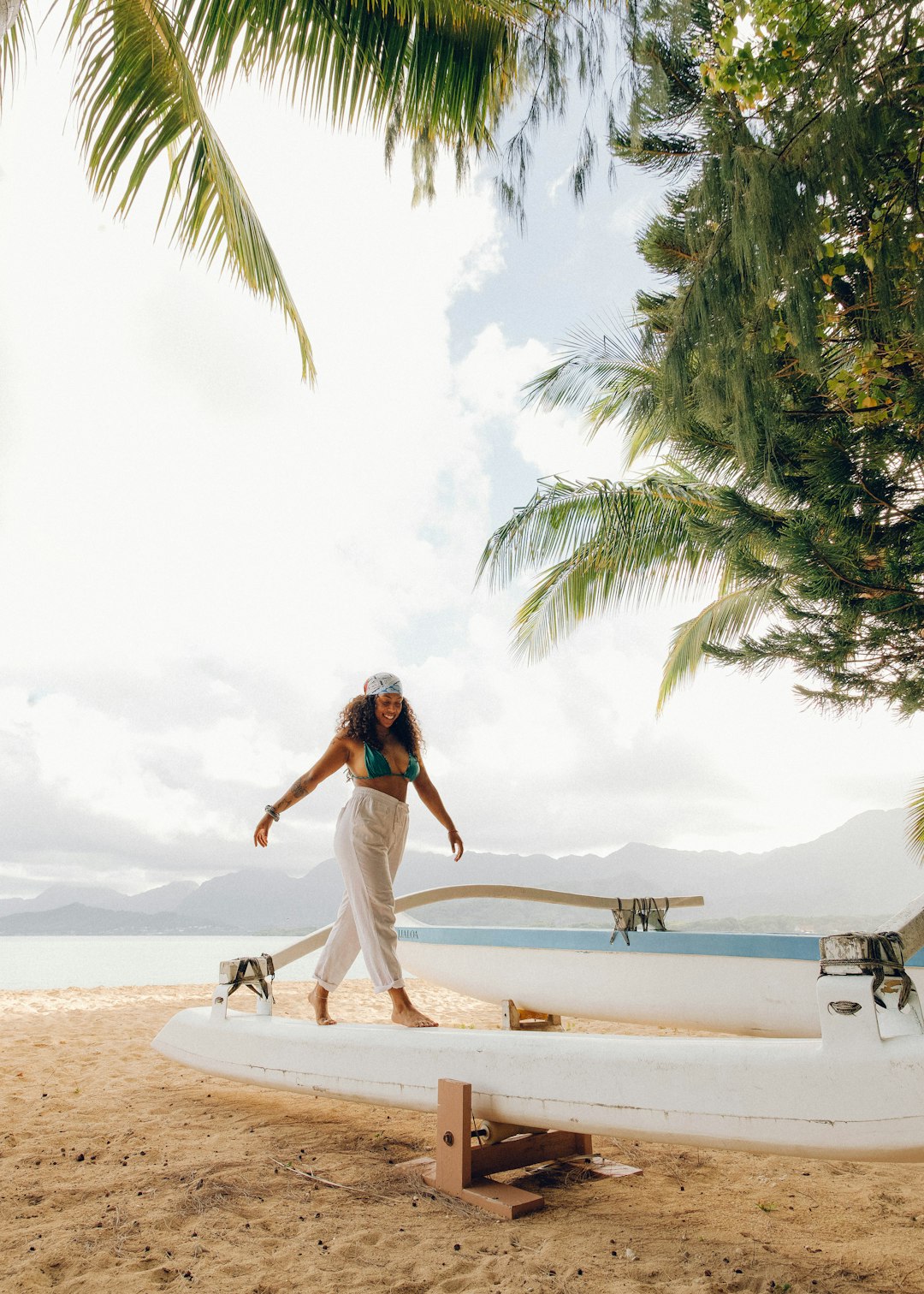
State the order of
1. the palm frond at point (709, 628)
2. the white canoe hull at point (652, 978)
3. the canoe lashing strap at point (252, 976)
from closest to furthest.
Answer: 1. the canoe lashing strap at point (252, 976)
2. the white canoe hull at point (652, 978)
3. the palm frond at point (709, 628)

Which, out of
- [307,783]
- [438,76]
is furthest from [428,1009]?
[438,76]

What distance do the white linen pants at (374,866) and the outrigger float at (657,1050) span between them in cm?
22

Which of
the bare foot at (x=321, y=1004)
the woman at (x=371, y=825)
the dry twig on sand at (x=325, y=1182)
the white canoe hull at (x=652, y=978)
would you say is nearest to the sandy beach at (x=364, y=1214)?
the dry twig on sand at (x=325, y=1182)

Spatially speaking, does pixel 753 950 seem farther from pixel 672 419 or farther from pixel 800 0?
pixel 800 0

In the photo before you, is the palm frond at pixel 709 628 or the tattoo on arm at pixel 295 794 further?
the palm frond at pixel 709 628

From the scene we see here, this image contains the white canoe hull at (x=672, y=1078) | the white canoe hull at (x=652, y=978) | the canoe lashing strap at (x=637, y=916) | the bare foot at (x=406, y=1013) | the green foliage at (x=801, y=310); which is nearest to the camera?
the white canoe hull at (x=672, y=1078)

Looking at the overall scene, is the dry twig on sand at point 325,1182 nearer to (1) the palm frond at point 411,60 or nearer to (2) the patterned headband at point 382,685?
(2) the patterned headband at point 382,685

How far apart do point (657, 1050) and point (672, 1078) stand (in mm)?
82

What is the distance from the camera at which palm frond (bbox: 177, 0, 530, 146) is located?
3445 millimetres

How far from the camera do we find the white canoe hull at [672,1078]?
1.68m

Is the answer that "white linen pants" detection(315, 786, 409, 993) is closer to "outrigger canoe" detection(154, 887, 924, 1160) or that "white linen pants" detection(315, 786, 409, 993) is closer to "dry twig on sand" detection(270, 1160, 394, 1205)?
"outrigger canoe" detection(154, 887, 924, 1160)

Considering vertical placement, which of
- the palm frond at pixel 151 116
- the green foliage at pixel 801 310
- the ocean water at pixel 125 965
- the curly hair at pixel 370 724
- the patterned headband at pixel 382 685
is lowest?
the ocean water at pixel 125 965

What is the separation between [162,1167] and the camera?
2443mm

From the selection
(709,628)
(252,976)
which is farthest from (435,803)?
(709,628)
